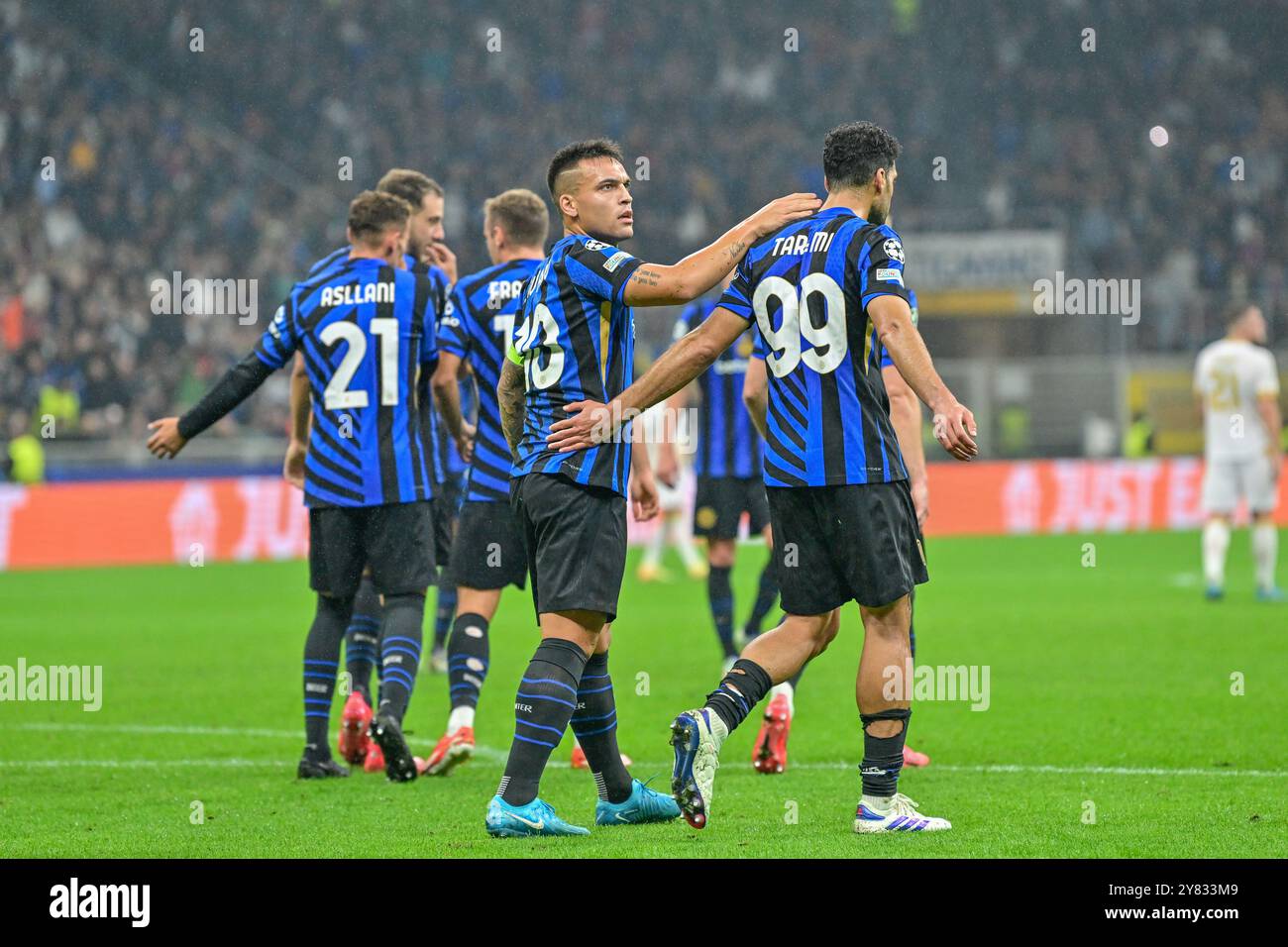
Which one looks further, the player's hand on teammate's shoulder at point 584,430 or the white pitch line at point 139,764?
the white pitch line at point 139,764

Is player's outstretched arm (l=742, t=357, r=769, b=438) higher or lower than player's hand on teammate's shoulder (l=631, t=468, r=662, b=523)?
higher

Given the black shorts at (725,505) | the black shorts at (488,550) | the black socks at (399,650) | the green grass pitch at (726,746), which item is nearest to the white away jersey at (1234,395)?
the green grass pitch at (726,746)

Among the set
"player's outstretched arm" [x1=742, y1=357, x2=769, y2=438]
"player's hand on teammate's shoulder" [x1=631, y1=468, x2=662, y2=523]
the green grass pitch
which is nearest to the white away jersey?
the green grass pitch

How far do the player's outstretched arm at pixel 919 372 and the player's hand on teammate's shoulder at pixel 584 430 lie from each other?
841mm

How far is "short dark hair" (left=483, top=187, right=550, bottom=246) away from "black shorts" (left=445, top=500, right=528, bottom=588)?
42.1 inches

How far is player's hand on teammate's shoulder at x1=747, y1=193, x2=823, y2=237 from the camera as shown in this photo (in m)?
5.13

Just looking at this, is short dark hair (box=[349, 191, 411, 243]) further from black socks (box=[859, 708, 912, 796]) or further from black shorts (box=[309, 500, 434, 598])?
black socks (box=[859, 708, 912, 796])

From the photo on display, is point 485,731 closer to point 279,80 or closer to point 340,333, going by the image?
point 340,333

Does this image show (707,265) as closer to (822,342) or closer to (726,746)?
(822,342)

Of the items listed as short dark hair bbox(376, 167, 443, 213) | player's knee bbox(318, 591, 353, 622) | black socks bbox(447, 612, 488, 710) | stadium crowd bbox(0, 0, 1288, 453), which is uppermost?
stadium crowd bbox(0, 0, 1288, 453)

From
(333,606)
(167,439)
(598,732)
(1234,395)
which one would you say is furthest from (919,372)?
(1234,395)

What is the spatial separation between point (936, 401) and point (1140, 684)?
4830mm

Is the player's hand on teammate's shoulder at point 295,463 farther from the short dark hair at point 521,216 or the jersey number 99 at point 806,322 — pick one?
the jersey number 99 at point 806,322

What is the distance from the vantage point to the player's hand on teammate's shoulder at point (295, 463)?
723 centimetres
